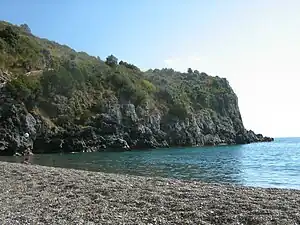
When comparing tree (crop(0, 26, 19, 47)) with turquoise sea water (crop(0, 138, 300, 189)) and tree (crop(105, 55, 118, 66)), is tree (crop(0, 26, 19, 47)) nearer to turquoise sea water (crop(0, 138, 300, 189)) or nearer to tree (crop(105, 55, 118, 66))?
tree (crop(105, 55, 118, 66))

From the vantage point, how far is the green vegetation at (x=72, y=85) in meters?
94.3

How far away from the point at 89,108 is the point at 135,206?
91.7 meters

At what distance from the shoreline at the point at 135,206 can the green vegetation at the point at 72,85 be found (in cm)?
7002

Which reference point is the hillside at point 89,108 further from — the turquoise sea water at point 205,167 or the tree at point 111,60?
the turquoise sea water at point 205,167

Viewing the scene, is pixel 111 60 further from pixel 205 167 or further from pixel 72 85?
pixel 205 167

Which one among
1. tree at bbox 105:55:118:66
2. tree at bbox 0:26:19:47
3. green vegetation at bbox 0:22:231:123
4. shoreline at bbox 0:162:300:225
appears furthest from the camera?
tree at bbox 105:55:118:66

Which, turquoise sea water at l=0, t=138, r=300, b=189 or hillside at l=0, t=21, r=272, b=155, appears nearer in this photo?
turquoise sea water at l=0, t=138, r=300, b=189

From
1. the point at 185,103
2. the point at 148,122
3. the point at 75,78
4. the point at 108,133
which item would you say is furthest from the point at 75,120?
the point at 185,103

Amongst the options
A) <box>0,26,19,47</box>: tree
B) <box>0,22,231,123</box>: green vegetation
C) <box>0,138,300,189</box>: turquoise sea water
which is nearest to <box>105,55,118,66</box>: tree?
<box>0,22,231,123</box>: green vegetation

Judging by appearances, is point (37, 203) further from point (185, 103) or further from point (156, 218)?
point (185, 103)

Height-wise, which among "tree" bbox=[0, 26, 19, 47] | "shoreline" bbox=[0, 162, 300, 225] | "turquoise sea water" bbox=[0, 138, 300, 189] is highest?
"tree" bbox=[0, 26, 19, 47]

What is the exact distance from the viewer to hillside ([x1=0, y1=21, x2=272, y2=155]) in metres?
84.6

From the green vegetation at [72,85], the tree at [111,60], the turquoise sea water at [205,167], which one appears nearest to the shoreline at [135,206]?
the turquoise sea water at [205,167]

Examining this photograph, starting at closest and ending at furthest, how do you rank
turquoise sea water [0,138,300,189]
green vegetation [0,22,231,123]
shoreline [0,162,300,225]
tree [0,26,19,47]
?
shoreline [0,162,300,225]
turquoise sea water [0,138,300,189]
green vegetation [0,22,231,123]
tree [0,26,19,47]
